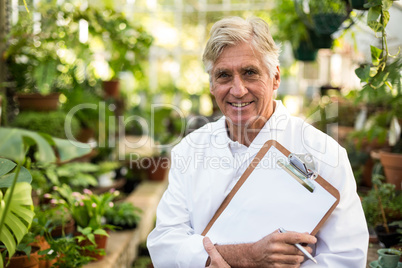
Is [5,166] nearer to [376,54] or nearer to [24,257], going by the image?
[24,257]

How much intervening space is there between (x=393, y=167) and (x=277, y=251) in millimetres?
1396

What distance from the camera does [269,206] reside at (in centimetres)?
148

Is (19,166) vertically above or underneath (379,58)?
underneath

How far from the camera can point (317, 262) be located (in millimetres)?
1434

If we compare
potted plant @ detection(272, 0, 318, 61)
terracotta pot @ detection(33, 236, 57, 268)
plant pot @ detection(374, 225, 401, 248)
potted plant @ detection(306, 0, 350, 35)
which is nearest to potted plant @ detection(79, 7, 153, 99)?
potted plant @ detection(272, 0, 318, 61)

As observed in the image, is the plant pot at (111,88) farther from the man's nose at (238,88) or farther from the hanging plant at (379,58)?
the hanging plant at (379,58)

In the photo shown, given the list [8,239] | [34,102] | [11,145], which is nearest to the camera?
[11,145]

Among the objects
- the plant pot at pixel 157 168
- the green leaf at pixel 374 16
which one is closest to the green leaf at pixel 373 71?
the green leaf at pixel 374 16

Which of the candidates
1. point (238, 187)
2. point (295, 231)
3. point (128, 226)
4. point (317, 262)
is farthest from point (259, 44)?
point (128, 226)

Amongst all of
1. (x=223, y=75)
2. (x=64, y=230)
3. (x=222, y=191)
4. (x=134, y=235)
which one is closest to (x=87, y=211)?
(x=64, y=230)

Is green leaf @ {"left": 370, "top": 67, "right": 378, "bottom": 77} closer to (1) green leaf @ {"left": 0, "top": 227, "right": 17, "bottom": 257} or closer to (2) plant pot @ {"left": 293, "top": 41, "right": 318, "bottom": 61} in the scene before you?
(1) green leaf @ {"left": 0, "top": 227, "right": 17, "bottom": 257}

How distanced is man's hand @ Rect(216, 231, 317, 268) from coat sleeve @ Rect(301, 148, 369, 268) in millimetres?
74

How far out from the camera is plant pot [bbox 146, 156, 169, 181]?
5039 mm

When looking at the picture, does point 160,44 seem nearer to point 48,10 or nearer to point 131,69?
point 131,69
